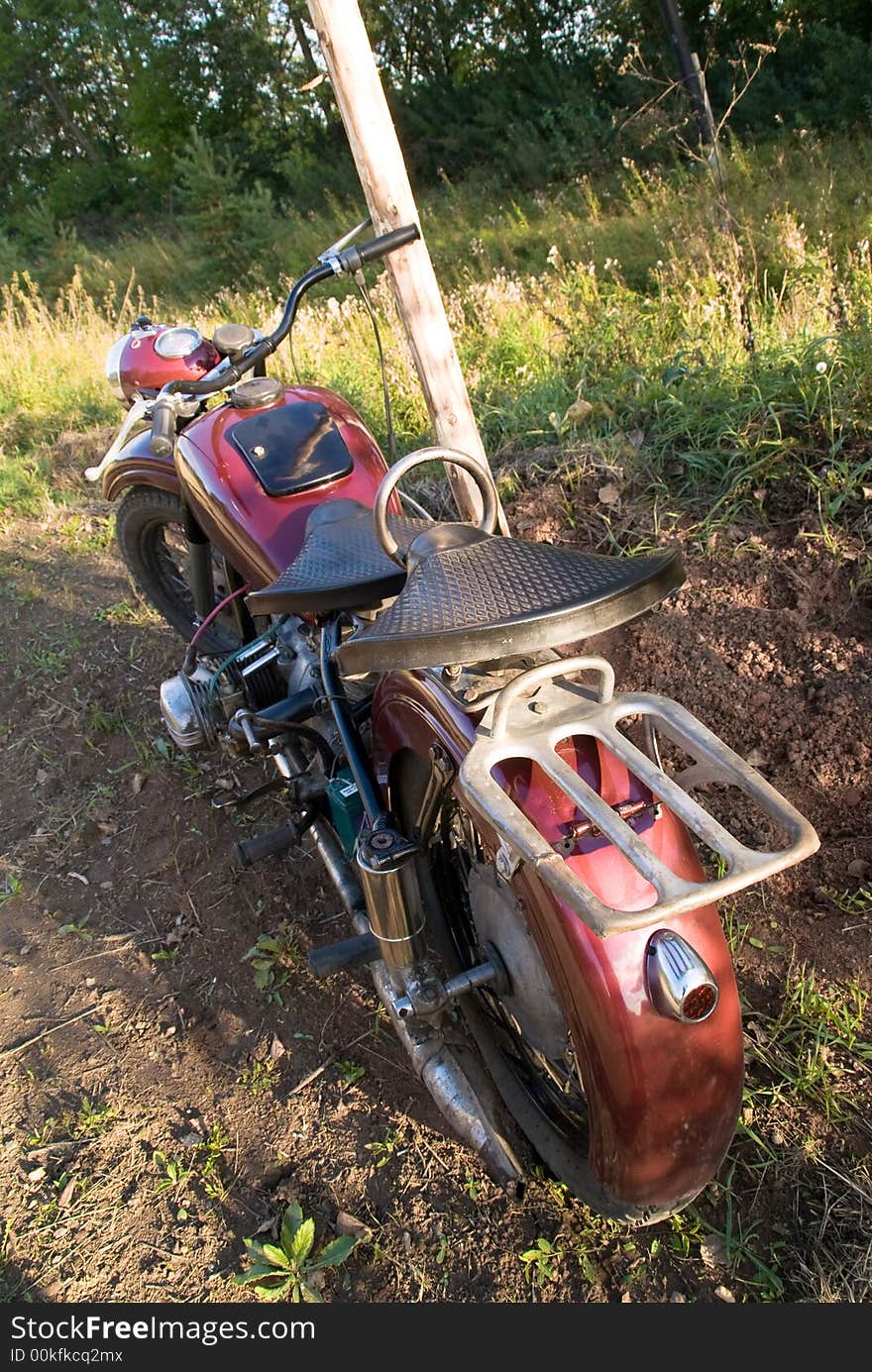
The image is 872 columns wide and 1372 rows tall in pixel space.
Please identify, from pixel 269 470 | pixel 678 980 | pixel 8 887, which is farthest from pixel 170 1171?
pixel 269 470

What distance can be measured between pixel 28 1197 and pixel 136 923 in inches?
30.7

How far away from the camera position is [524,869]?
4.11 ft

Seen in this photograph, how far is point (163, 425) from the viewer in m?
2.46

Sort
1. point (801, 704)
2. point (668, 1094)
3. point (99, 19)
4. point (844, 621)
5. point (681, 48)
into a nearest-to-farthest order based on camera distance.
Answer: point (668, 1094) → point (801, 704) → point (844, 621) → point (681, 48) → point (99, 19)

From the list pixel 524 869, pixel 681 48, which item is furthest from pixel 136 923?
pixel 681 48

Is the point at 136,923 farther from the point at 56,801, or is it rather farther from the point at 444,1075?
the point at 444,1075

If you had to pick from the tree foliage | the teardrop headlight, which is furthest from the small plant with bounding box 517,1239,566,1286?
the tree foliage

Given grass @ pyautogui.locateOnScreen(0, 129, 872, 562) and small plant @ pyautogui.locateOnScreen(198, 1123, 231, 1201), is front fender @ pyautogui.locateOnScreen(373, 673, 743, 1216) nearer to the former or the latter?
small plant @ pyautogui.locateOnScreen(198, 1123, 231, 1201)

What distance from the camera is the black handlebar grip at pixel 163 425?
2.46 meters

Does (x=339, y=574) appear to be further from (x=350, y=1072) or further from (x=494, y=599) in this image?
(x=350, y=1072)

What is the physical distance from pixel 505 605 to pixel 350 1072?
1361mm

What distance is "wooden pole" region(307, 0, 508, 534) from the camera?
7.61 feet

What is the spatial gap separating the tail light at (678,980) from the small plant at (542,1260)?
2.43 feet

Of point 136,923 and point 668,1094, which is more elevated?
point 668,1094
